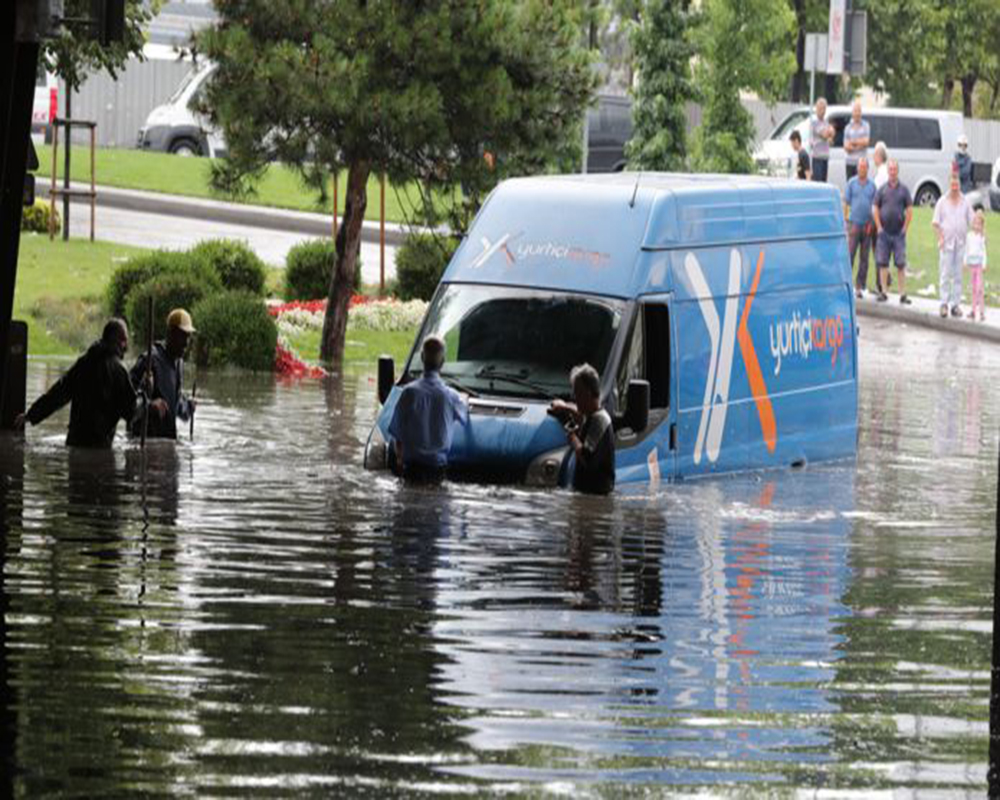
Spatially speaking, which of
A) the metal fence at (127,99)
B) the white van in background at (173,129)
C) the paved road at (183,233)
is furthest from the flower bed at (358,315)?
the metal fence at (127,99)

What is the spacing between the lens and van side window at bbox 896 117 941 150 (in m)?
57.2

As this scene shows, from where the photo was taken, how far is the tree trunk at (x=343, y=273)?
31.2 meters

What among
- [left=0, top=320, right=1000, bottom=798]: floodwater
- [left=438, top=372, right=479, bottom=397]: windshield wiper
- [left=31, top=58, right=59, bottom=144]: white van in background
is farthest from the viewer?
[left=31, top=58, right=59, bottom=144]: white van in background

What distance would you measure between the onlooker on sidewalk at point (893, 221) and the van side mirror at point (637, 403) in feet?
72.9

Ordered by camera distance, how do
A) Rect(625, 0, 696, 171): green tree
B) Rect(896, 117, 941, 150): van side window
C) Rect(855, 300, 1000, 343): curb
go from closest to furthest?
Rect(855, 300, 1000, 343): curb, Rect(625, 0, 696, 171): green tree, Rect(896, 117, 941, 150): van side window

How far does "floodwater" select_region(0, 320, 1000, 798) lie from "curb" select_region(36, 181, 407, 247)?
996 inches

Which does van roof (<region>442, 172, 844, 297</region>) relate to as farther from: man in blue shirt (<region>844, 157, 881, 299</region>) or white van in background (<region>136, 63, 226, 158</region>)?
white van in background (<region>136, 63, 226, 158</region>)

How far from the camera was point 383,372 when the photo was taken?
63.4 feet

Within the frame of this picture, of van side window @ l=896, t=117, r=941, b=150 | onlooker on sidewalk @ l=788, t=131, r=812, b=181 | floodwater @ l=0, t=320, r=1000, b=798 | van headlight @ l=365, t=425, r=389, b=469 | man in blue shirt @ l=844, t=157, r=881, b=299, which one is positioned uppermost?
van side window @ l=896, t=117, r=941, b=150

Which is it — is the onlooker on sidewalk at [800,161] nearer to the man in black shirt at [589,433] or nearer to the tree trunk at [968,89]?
the man in black shirt at [589,433]

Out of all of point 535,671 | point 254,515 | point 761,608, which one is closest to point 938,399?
point 254,515

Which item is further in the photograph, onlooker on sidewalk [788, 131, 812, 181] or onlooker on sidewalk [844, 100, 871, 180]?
onlooker on sidewalk [844, 100, 871, 180]

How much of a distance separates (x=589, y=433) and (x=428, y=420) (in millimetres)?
1151

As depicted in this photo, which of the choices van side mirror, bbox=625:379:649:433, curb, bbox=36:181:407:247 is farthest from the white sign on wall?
van side mirror, bbox=625:379:649:433
